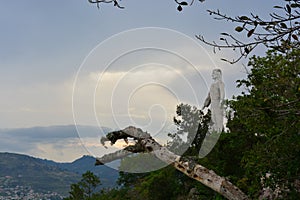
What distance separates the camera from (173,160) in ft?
43.1

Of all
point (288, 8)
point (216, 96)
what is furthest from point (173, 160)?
point (216, 96)

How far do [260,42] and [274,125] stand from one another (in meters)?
8.39

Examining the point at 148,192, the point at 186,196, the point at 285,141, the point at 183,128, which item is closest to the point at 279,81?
the point at 285,141

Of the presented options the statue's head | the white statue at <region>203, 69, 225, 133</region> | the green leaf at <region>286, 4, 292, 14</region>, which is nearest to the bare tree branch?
the green leaf at <region>286, 4, 292, 14</region>

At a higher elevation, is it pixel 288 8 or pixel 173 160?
pixel 173 160

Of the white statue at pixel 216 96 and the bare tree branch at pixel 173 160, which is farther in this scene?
the white statue at pixel 216 96

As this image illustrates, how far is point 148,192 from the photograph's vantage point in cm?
2041

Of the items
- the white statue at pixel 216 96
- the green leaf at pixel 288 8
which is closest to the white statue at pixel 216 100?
the white statue at pixel 216 96

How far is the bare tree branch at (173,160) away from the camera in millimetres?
11820

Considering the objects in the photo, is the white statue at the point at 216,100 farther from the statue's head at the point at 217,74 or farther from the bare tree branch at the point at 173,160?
the bare tree branch at the point at 173,160

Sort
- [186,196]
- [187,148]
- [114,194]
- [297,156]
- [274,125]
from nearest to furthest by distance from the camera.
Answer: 1. [297,156]
2. [274,125]
3. [186,196]
4. [187,148]
5. [114,194]

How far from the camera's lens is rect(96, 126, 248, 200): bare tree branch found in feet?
38.8

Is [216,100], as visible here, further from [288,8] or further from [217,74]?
[288,8]

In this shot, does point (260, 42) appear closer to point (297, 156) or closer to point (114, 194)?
point (297, 156)
